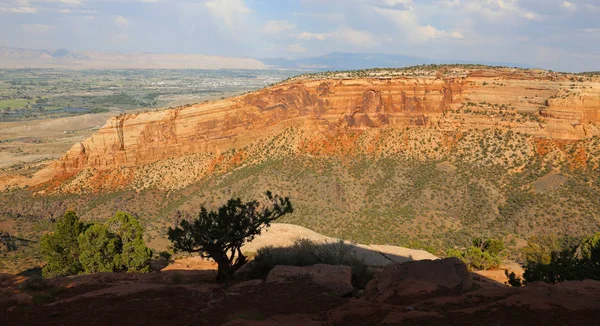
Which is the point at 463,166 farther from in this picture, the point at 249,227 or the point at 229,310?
the point at 229,310

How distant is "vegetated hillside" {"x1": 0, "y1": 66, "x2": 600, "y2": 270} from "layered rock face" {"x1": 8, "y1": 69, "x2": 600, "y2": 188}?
0.44 ft

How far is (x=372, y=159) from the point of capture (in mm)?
46875

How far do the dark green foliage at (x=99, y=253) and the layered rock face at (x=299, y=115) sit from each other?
89.7 feet

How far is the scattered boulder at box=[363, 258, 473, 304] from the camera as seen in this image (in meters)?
13.3

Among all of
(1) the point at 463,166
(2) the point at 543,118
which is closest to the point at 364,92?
(1) the point at 463,166

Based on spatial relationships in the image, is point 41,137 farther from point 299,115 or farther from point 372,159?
point 372,159

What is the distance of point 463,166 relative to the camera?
4306 cm

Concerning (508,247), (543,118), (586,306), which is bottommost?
(508,247)

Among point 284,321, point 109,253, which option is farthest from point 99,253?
point 284,321

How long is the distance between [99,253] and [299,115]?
108 feet

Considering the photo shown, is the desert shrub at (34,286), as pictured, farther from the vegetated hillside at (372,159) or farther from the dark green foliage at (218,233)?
Result: the vegetated hillside at (372,159)

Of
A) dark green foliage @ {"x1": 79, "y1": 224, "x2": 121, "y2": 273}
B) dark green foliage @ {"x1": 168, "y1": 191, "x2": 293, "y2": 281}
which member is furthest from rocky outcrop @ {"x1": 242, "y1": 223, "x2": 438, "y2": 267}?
dark green foliage @ {"x1": 79, "y1": 224, "x2": 121, "y2": 273}

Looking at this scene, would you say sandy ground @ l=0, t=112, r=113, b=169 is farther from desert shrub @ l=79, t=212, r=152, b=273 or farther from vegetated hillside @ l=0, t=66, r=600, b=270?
desert shrub @ l=79, t=212, r=152, b=273

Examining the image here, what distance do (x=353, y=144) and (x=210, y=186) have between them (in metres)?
18.1
